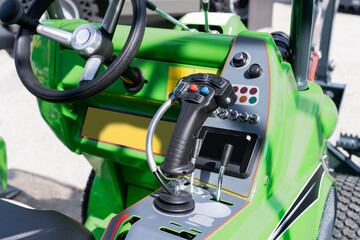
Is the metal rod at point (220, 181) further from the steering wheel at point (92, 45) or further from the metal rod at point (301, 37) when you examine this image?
the metal rod at point (301, 37)

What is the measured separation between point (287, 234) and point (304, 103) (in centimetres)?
48

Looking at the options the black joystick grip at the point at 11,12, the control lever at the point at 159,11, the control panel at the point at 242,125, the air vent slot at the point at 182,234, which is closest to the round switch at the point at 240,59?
the control panel at the point at 242,125

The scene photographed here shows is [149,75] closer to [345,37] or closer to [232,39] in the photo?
[232,39]

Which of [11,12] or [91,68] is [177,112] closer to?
[91,68]

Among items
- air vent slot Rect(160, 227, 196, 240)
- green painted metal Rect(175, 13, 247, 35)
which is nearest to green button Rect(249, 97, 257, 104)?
air vent slot Rect(160, 227, 196, 240)

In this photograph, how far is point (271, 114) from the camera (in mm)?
1261

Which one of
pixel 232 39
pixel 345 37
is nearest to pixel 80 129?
pixel 232 39

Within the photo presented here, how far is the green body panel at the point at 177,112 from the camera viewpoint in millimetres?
1235

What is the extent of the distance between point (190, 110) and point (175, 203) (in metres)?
0.25

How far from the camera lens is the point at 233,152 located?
4.14ft

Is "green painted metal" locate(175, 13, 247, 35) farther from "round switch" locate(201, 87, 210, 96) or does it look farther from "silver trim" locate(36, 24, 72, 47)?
"round switch" locate(201, 87, 210, 96)

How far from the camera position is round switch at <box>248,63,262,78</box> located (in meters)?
1.30

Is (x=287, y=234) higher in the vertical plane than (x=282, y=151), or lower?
lower

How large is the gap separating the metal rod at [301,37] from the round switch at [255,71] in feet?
1.02
